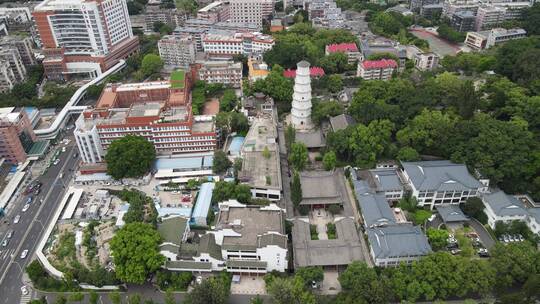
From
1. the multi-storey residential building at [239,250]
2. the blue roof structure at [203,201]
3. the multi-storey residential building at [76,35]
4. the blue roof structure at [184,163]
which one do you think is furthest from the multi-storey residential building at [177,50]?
the multi-storey residential building at [239,250]

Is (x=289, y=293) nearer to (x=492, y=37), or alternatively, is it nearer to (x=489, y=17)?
(x=492, y=37)

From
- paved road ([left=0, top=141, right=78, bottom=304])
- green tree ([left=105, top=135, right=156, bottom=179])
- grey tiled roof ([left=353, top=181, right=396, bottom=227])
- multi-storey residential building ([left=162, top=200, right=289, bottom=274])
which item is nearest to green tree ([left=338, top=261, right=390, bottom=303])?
multi-storey residential building ([left=162, top=200, right=289, bottom=274])

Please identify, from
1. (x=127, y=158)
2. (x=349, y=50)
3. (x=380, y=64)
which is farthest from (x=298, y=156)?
(x=349, y=50)

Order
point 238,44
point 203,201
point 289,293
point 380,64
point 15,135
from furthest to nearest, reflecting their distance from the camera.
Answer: point 238,44
point 380,64
point 15,135
point 203,201
point 289,293

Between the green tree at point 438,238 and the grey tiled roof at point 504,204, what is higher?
the grey tiled roof at point 504,204

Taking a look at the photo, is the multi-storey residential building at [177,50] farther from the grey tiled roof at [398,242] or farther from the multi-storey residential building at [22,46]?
the grey tiled roof at [398,242]

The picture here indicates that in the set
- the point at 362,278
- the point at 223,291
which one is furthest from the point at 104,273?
the point at 362,278
